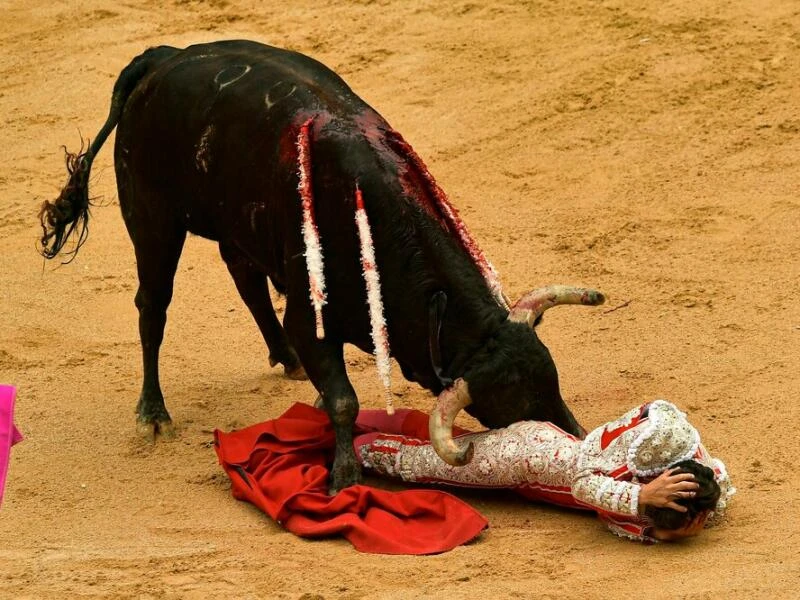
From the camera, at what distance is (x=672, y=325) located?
7.31 m

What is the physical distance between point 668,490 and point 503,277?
309 cm

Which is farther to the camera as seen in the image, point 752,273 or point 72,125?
point 72,125

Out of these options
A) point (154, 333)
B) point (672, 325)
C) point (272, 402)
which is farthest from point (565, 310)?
point (154, 333)

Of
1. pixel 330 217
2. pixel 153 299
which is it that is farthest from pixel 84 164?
pixel 330 217

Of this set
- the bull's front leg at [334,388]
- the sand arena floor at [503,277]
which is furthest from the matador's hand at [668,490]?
the bull's front leg at [334,388]

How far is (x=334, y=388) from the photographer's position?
584 cm

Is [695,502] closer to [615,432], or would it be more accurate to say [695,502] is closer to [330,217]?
[615,432]

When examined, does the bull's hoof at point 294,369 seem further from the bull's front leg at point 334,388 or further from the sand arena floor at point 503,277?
the bull's front leg at point 334,388

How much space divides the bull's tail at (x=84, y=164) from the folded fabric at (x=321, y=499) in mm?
1391

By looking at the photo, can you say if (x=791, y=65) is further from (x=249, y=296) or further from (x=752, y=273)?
(x=249, y=296)

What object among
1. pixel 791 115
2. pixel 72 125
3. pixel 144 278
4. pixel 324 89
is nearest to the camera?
pixel 324 89

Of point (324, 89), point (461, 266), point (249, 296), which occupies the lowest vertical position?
point (249, 296)

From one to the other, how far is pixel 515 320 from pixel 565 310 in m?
2.12

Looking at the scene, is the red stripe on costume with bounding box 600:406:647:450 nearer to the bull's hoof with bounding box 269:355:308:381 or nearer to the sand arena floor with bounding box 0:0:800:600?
the sand arena floor with bounding box 0:0:800:600
